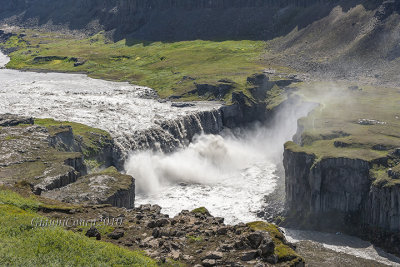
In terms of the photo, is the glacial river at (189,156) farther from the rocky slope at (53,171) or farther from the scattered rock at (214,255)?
the scattered rock at (214,255)

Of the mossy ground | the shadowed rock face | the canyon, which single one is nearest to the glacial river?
the canyon

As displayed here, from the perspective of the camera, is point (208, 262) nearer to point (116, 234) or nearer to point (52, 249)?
point (116, 234)

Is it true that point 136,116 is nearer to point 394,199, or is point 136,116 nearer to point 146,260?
point 394,199

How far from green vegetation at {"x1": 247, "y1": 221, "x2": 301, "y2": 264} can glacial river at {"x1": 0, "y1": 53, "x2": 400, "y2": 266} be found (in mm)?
23181

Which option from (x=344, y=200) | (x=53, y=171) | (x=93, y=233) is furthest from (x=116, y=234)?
(x=344, y=200)

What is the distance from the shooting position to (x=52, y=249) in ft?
102

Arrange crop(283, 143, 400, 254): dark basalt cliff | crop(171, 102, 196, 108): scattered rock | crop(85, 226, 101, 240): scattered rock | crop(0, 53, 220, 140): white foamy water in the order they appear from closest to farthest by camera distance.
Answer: crop(85, 226, 101, 240): scattered rock < crop(283, 143, 400, 254): dark basalt cliff < crop(0, 53, 220, 140): white foamy water < crop(171, 102, 196, 108): scattered rock

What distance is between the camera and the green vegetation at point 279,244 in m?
32.4

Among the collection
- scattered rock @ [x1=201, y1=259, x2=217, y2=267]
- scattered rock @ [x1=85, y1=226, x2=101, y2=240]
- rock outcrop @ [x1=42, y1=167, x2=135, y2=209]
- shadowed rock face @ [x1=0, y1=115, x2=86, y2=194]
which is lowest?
rock outcrop @ [x1=42, y1=167, x2=135, y2=209]

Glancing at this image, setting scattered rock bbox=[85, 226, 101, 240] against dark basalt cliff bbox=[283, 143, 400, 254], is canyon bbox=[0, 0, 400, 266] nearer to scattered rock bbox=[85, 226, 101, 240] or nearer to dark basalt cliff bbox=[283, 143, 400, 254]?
dark basalt cliff bbox=[283, 143, 400, 254]

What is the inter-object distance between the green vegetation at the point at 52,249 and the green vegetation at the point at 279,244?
28.5 feet

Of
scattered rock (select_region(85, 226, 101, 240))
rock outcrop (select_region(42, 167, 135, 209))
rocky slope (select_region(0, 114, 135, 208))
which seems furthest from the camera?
rocky slope (select_region(0, 114, 135, 208))

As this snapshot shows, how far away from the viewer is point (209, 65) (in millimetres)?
190625

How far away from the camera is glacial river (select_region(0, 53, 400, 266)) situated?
258ft
